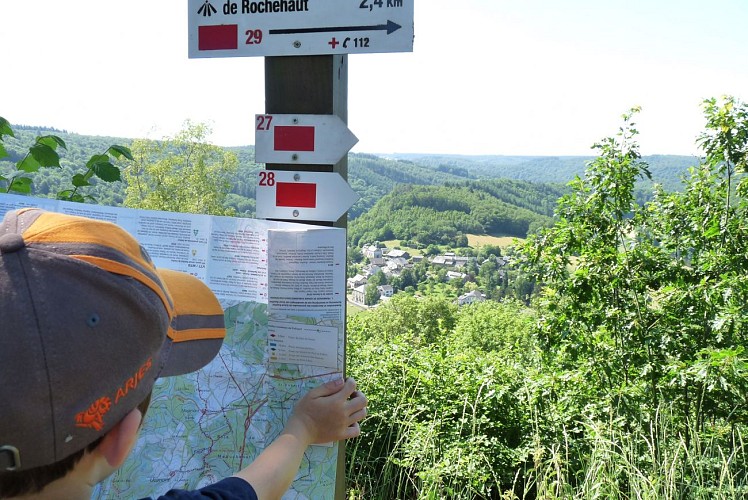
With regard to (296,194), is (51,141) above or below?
above

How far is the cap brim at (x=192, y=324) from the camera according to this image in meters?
1.45

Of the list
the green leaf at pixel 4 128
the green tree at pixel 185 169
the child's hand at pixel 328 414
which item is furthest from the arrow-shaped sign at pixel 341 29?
the green tree at pixel 185 169

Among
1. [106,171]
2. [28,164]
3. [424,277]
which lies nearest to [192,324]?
[106,171]

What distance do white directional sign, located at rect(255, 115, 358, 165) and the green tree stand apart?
971 inches

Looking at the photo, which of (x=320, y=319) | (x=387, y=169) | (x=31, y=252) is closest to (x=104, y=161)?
(x=320, y=319)

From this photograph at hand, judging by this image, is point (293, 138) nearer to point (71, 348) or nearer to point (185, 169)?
point (71, 348)

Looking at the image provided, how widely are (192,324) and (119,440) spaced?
0.61 m

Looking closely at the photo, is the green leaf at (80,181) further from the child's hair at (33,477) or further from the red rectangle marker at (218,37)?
the child's hair at (33,477)

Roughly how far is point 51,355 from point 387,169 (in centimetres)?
4993

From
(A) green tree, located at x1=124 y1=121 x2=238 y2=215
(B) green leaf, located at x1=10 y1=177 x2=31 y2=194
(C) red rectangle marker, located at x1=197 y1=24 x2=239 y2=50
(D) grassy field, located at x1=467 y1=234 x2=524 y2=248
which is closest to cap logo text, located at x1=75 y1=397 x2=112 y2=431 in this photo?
(C) red rectangle marker, located at x1=197 y1=24 x2=239 y2=50

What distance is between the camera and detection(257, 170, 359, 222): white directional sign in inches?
73.8

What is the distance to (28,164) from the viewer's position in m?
2.73

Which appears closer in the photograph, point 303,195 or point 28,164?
point 303,195

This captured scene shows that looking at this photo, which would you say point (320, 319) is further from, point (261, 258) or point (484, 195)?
point (484, 195)
